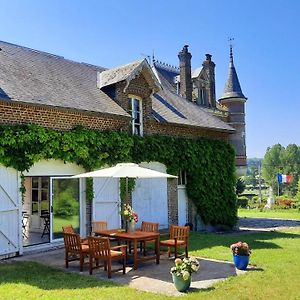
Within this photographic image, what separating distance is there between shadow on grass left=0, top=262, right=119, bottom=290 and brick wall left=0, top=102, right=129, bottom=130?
4430 millimetres

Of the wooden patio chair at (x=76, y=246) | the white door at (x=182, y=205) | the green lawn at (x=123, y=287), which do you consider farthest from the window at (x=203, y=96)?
the wooden patio chair at (x=76, y=246)

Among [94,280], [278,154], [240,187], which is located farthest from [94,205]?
[278,154]

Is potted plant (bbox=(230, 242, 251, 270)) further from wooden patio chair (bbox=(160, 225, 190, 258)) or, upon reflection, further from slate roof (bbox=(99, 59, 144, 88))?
slate roof (bbox=(99, 59, 144, 88))

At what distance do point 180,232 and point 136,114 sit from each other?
23.2 ft

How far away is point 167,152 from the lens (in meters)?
17.0

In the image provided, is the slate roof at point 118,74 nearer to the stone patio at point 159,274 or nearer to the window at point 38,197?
the window at point 38,197

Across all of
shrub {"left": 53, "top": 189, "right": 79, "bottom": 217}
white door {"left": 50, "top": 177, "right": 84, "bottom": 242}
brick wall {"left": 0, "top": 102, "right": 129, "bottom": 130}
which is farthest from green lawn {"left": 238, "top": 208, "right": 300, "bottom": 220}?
shrub {"left": 53, "top": 189, "right": 79, "bottom": 217}

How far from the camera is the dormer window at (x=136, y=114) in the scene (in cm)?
1654

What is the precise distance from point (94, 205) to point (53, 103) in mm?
3888

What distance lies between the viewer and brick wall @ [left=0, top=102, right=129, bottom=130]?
39.1ft

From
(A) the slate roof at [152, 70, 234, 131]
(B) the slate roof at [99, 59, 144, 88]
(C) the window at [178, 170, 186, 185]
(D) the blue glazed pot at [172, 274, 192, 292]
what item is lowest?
(D) the blue glazed pot at [172, 274, 192, 292]

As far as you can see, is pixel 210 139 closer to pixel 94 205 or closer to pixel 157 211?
pixel 157 211

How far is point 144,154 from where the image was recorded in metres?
16.1

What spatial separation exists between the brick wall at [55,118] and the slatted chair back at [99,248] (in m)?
5.04
